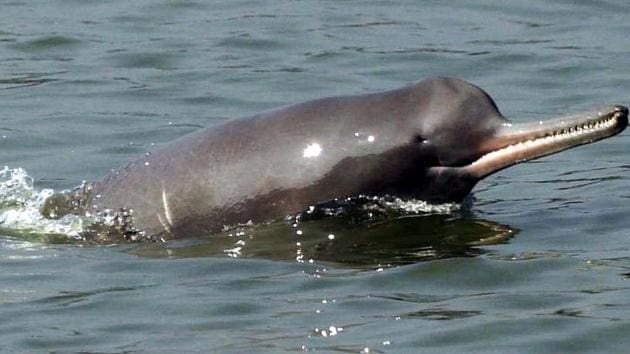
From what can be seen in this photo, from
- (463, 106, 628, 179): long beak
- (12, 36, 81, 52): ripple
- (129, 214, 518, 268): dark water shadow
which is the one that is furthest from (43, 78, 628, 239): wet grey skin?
(12, 36, 81, 52): ripple

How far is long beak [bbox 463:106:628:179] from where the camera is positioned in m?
11.0

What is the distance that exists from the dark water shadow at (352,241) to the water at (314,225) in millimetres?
22

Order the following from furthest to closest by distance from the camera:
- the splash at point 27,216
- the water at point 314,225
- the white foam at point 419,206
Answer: the splash at point 27,216 → the white foam at point 419,206 → the water at point 314,225

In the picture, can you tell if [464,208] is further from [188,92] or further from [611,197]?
[188,92]

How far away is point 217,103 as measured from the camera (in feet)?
52.7

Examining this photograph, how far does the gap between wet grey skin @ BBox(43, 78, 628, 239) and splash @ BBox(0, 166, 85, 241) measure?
15.0 inches

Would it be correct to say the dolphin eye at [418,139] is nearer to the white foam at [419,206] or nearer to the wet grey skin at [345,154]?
the wet grey skin at [345,154]

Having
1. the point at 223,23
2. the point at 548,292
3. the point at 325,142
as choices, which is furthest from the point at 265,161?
the point at 223,23

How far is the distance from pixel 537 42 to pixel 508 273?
25.3ft

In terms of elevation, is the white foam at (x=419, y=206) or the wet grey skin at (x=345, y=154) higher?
the wet grey skin at (x=345, y=154)

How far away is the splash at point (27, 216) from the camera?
39.1 ft

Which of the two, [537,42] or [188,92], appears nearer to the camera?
[188,92]

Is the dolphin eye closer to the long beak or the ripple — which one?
the long beak

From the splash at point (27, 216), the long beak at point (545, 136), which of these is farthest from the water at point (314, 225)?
the long beak at point (545, 136)
